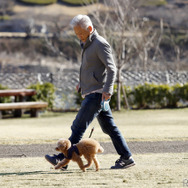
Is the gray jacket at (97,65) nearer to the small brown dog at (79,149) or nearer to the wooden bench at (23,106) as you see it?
the small brown dog at (79,149)

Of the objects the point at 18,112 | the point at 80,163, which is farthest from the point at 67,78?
the point at 80,163

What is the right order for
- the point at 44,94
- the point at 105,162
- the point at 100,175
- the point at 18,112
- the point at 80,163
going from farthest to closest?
1. the point at 44,94
2. the point at 18,112
3. the point at 105,162
4. the point at 80,163
5. the point at 100,175

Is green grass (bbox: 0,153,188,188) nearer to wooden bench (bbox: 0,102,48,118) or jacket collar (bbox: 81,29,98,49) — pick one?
jacket collar (bbox: 81,29,98,49)

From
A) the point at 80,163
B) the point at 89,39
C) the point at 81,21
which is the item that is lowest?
the point at 80,163

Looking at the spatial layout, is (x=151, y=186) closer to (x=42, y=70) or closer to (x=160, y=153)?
(x=160, y=153)

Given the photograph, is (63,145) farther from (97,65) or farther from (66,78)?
(66,78)

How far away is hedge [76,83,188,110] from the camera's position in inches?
727

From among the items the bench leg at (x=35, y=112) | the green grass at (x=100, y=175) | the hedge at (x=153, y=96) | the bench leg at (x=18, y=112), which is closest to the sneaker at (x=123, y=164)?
the green grass at (x=100, y=175)

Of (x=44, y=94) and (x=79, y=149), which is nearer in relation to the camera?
(x=79, y=149)

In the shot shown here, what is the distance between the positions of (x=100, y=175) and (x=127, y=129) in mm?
6208

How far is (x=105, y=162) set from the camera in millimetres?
6879

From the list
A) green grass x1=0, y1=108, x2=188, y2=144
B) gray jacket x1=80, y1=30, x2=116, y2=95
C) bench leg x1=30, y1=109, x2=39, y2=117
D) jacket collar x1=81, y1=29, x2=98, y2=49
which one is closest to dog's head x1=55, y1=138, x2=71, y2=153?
gray jacket x1=80, y1=30, x2=116, y2=95

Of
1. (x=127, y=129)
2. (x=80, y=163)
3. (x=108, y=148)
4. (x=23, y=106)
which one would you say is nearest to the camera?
(x=80, y=163)

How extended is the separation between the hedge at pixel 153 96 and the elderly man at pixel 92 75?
12.3 m
